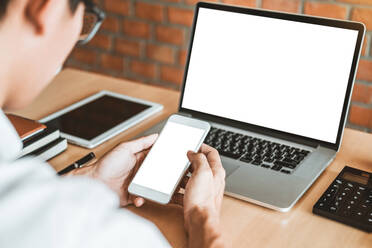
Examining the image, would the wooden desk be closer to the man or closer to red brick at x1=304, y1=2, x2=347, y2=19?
the man

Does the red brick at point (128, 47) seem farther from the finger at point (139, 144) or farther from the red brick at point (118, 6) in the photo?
the finger at point (139, 144)

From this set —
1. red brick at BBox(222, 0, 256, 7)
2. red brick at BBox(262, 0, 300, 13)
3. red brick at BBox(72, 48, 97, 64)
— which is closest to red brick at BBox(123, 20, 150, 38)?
red brick at BBox(72, 48, 97, 64)

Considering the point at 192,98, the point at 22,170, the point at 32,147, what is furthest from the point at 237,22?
the point at 22,170

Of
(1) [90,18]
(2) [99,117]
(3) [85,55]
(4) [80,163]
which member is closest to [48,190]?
(1) [90,18]

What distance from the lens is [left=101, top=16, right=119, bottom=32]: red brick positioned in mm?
2109

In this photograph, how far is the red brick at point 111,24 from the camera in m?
2.11

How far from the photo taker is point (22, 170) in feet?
1.56

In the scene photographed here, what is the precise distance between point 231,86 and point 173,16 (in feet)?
2.72

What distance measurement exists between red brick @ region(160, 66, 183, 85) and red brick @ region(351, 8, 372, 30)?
73 centimetres

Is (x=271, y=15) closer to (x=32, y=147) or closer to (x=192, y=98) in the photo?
(x=192, y=98)

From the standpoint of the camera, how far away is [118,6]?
6.79ft

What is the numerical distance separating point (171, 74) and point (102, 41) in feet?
1.26

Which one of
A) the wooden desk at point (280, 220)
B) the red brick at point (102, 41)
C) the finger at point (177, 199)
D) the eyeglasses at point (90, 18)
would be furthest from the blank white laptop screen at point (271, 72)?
the red brick at point (102, 41)

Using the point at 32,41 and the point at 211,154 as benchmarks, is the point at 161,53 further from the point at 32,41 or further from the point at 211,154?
the point at 32,41
